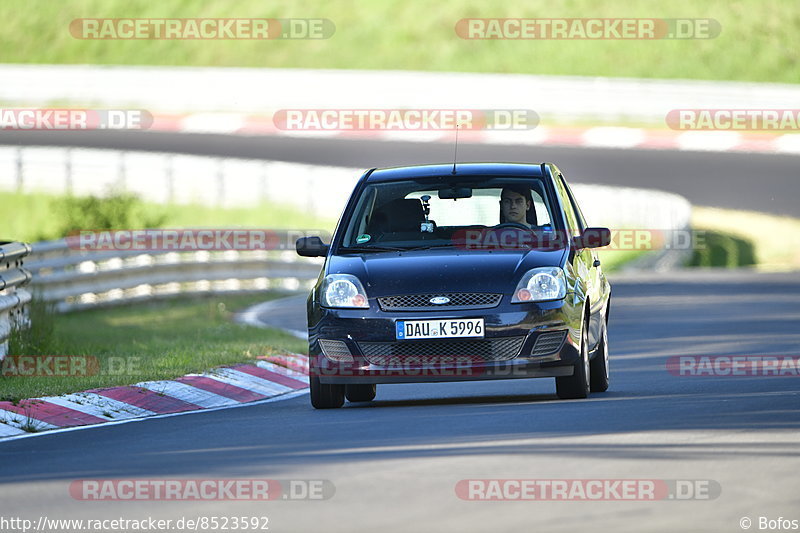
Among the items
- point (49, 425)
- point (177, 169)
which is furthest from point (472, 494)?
point (177, 169)

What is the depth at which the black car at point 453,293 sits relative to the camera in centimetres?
1105

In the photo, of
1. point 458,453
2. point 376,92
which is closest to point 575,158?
point 376,92

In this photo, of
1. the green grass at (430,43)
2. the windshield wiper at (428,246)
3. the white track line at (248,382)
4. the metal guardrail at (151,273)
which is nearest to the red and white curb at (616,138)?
the green grass at (430,43)

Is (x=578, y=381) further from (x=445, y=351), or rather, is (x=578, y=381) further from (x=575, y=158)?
(x=575, y=158)

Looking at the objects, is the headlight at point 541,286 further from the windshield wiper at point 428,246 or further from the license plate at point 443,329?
the windshield wiper at point 428,246

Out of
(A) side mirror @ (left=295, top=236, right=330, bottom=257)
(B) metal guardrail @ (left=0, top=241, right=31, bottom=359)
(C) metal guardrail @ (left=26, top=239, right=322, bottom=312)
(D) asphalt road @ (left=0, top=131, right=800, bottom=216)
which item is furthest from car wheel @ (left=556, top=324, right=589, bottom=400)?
(D) asphalt road @ (left=0, top=131, right=800, bottom=216)

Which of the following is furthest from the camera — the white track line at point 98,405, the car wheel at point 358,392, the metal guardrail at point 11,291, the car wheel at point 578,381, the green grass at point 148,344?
the metal guardrail at point 11,291

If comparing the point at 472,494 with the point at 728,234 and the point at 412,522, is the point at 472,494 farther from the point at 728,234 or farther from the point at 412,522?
the point at 728,234

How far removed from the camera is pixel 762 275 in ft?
95.5

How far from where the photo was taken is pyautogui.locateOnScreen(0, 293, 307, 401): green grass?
1292 cm

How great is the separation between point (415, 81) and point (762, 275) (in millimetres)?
16335

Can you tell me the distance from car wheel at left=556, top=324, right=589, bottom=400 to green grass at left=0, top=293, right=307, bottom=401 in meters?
3.16

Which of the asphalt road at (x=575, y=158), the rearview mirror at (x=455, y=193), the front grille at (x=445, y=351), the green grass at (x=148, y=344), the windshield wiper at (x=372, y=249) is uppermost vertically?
the asphalt road at (x=575, y=158)

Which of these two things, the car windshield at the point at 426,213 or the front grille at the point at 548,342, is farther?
the car windshield at the point at 426,213
